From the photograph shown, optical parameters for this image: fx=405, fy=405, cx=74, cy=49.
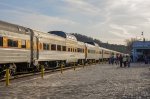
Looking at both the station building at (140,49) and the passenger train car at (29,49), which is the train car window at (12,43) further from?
the station building at (140,49)

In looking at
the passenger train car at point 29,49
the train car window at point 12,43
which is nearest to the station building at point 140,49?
the passenger train car at point 29,49

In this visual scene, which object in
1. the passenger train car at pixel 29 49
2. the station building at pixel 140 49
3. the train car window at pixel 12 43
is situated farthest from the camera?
the station building at pixel 140 49

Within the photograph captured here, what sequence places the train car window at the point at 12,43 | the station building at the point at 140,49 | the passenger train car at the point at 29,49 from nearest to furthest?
1. the passenger train car at the point at 29,49
2. the train car window at the point at 12,43
3. the station building at the point at 140,49

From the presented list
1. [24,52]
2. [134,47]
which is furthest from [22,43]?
[134,47]

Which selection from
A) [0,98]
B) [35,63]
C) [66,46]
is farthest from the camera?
[66,46]

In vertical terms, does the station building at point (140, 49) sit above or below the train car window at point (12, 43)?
above

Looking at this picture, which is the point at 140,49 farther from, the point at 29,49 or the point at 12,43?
the point at 12,43

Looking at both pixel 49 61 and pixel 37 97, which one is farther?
pixel 49 61

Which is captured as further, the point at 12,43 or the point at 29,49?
the point at 29,49

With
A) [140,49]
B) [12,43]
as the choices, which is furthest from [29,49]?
[140,49]

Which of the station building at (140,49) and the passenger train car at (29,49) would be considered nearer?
the passenger train car at (29,49)

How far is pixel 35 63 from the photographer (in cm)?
3238

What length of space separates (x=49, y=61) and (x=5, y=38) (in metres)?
13.6

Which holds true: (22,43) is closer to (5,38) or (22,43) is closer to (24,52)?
(24,52)
